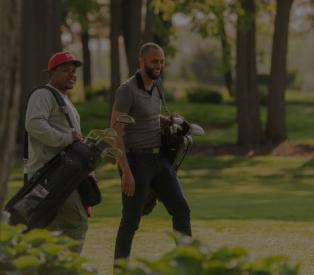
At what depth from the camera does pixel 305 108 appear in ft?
159

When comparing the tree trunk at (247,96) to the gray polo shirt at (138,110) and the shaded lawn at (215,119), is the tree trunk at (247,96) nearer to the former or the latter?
the shaded lawn at (215,119)

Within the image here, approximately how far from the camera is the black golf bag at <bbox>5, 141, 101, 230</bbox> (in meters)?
8.66

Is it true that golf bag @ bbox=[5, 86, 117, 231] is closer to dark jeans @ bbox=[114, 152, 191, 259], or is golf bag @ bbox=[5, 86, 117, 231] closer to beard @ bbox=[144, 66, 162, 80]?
dark jeans @ bbox=[114, 152, 191, 259]

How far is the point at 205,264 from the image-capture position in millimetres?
5676

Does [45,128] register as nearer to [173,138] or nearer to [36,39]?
[173,138]

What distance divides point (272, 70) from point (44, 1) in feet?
21.4

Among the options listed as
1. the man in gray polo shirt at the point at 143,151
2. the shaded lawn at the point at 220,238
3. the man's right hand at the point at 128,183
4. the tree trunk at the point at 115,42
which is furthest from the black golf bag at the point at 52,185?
the tree trunk at the point at 115,42

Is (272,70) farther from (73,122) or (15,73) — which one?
(15,73)

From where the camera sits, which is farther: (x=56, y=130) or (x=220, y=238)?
(x=220, y=238)

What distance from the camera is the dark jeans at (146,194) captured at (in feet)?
32.1

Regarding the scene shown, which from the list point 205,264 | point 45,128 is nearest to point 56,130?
point 45,128

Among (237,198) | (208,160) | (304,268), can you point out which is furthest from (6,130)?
(208,160)

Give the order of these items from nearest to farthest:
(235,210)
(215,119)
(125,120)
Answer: (125,120) < (235,210) < (215,119)

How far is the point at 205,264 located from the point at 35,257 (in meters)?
0.90
